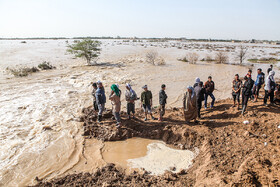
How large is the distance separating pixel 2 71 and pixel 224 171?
20547 mm

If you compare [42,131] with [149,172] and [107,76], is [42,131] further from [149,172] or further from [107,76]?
[107,76]

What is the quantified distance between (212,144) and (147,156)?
1.83 meters

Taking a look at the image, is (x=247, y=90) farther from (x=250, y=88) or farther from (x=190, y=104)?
(x=190, y=104)

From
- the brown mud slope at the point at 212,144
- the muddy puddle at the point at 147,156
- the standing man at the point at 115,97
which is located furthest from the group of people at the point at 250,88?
the standing man at the point at 115,97

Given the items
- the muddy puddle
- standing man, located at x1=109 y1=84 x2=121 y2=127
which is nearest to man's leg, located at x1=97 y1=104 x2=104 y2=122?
standing man, located at x1=109 y1=84 x2=121 y2=127

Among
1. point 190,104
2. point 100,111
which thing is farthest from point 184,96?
point 100,111

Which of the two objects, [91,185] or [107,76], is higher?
[107,76]

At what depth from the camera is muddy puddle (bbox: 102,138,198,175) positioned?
15.8 feet

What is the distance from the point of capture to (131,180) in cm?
418

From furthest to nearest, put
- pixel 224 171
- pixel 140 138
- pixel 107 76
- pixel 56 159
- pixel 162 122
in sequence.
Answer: pixel 107 76 → pixel 162 122 → pixel 140 138 → pixel 56 159 → pixel 224 171

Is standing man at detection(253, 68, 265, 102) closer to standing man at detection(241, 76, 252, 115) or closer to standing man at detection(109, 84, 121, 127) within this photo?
standing man at detection(241, 76, 252, 115)

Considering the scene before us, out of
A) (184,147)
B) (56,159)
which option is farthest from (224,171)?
(56,159)

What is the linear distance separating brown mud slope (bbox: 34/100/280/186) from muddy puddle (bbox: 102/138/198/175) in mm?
227

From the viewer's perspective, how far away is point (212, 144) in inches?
206
